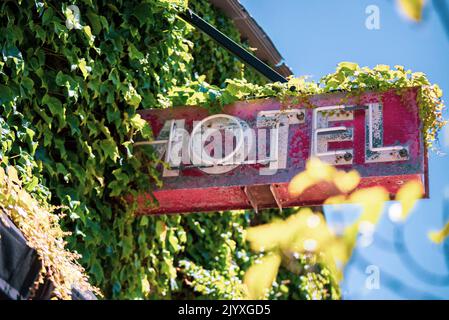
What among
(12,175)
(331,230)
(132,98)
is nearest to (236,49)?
(132,98)

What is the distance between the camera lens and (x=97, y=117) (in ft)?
19.4

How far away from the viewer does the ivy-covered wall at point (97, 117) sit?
5160mm

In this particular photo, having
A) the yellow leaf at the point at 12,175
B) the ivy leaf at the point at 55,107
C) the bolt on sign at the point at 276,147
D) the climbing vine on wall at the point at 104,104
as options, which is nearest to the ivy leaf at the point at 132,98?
the climbing vine on wall at the point at 104,104

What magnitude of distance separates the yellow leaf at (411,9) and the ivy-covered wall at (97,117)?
3.63m

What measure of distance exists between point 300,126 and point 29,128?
1.72 metres

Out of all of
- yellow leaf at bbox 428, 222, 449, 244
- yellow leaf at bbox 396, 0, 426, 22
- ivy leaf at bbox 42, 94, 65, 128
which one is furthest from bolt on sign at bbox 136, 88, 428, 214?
yellow leaf at bbox 396, 0, 426, 22

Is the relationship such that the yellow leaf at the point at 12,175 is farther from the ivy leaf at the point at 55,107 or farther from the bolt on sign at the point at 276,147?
the bolt on sign at the point at 276,147

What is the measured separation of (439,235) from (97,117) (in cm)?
483

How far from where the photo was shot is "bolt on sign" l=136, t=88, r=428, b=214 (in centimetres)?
533

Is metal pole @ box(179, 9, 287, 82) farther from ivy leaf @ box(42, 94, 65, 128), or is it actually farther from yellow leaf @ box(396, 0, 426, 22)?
yellow leaf @ box(396, 0, 426, 22)

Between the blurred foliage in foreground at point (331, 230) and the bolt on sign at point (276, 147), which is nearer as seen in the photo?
the blurred foliage in foreground at point (331, 230)

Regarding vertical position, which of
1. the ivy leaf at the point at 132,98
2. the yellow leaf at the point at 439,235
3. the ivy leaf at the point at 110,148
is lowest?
the yellow leaf at the point at 439,235
